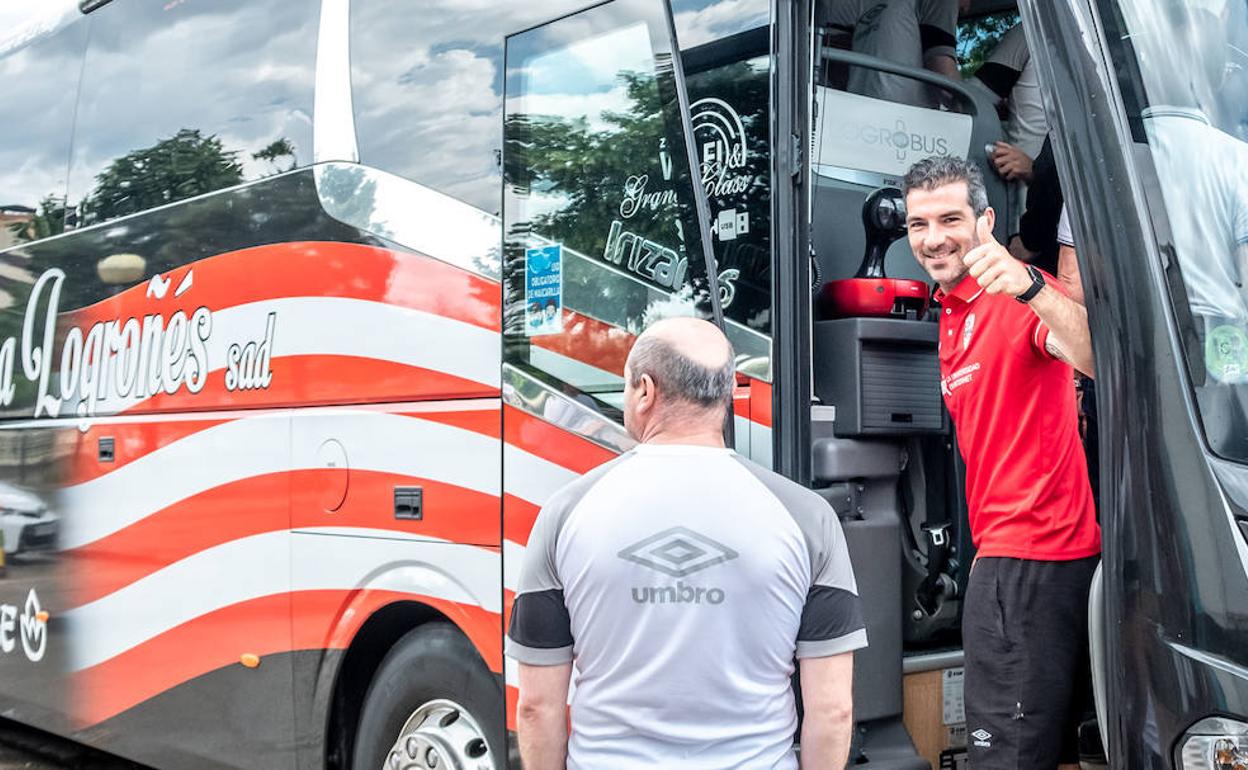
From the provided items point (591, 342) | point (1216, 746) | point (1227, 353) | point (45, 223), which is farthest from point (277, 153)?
point (1216, 746)

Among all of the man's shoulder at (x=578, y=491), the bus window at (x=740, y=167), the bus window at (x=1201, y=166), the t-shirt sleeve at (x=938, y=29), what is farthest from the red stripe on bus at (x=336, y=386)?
the t-shirt sleeve at (x=938, y=29)

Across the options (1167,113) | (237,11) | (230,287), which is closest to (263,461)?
(230,287)

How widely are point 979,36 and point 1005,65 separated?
69 cm

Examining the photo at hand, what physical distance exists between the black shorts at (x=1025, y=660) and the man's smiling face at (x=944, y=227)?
0.78 m

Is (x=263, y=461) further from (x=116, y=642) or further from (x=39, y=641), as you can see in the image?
(x=39, y=641)

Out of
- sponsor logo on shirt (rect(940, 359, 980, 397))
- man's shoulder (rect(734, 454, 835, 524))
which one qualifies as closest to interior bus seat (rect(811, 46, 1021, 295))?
sponsor logo on shirt (rect(940, 359, 980, 397))

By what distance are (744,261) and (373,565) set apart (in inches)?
65.6

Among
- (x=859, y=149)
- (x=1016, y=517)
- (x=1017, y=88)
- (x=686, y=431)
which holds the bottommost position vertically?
(x=1016, y=517)

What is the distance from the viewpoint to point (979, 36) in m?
6.02

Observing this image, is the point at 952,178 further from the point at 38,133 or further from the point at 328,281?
the point at 38,133

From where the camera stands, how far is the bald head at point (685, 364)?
254 cm

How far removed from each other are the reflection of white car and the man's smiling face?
4.12 metres

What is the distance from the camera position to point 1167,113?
9.60 feet

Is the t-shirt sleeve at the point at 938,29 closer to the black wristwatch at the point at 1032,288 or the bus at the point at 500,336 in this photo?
the bus at the point at 500,336
